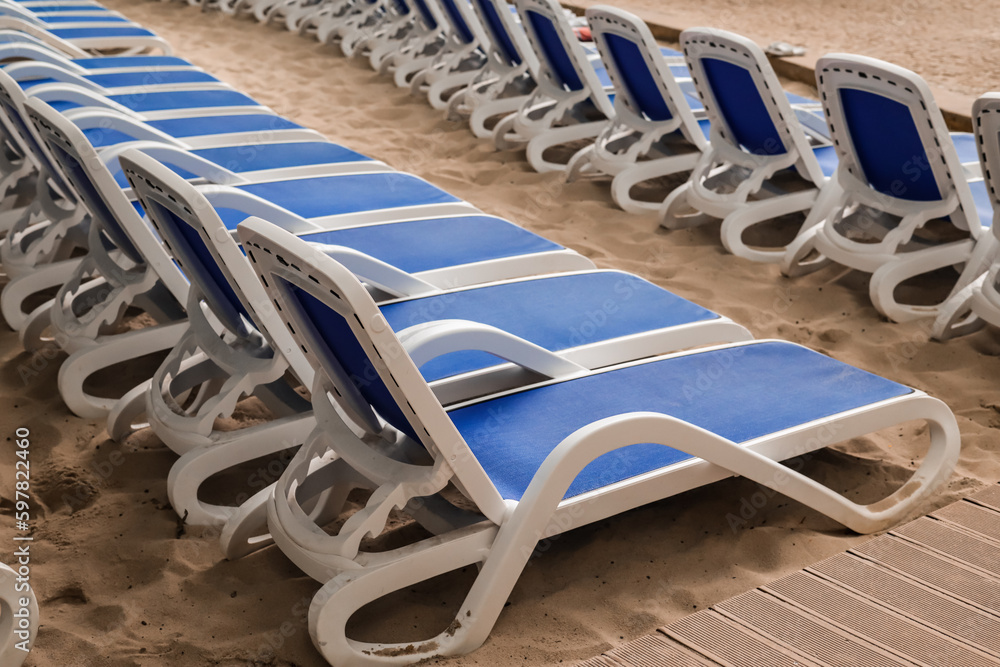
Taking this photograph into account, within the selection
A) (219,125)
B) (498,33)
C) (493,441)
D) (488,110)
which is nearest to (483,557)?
(493,441)

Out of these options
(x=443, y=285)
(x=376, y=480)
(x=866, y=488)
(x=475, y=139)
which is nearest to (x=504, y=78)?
(x=475, y=139)

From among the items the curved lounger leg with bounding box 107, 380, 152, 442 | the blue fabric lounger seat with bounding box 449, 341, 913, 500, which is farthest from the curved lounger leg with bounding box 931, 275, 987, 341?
the curved lounger leg with bounding box 107, 380, 152, 442

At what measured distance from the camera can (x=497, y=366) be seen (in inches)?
103

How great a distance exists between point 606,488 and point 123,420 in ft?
5.03

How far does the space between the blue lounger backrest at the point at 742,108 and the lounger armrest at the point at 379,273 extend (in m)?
1.81

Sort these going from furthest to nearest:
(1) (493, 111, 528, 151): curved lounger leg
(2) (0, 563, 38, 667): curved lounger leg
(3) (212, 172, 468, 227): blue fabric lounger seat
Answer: (1) (493, 111, 528, 151): curved lounger leg
(3) (212, 172, 468, 227): blue fabric lounger seat
(2) (0, 563, 38, 667): curved lounger leg

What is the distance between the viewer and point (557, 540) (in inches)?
93.1

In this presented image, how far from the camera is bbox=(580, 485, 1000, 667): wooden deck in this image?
1.81m

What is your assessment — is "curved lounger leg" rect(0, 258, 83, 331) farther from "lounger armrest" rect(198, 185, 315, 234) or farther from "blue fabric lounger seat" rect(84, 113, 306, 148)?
"blue fabric lounger seat" rect(84, 113, 306, 148)

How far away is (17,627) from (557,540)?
48.1 inches

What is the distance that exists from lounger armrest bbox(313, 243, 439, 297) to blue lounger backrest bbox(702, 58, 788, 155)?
181cm

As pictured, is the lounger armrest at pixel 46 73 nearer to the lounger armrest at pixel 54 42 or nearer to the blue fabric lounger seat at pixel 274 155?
the blue fabric lounger seat at pixel 274 155

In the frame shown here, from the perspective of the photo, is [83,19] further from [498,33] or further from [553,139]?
[553,139]

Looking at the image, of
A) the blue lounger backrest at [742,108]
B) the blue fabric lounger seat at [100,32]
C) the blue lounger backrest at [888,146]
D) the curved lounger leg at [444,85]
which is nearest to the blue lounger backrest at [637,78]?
the blue lounger backrest at [742,108]
